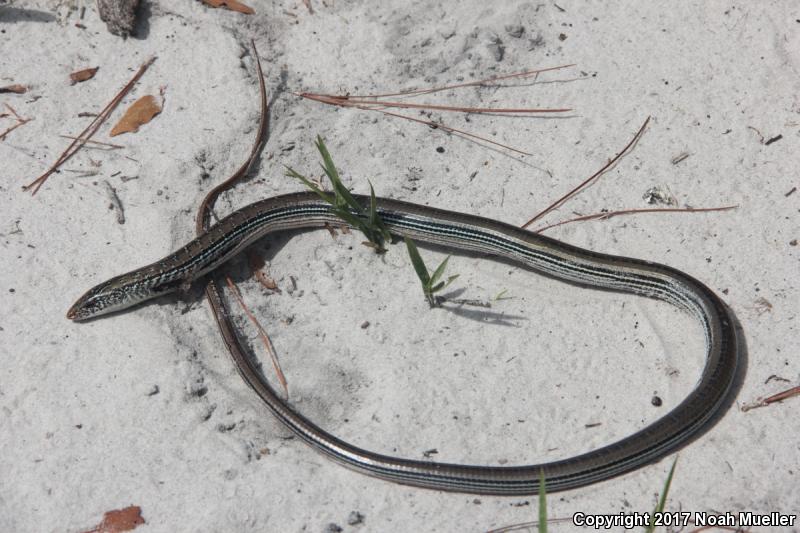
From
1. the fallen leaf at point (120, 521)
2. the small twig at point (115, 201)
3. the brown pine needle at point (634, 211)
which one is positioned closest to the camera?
the fallen leaf at point (120, 521)

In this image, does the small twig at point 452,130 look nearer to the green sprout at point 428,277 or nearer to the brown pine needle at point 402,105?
the brown pine needle at point 402,105

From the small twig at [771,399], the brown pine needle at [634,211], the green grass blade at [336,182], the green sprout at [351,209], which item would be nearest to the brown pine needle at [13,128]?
the green sprout at [351,209]

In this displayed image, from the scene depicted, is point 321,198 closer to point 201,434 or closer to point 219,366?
point 219,366

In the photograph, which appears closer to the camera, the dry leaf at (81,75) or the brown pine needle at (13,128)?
the brown pine needle at (13,128)

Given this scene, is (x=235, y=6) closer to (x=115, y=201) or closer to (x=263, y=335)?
(x=115, y=201)

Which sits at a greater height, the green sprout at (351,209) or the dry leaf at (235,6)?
the dry leaf at (235,6)

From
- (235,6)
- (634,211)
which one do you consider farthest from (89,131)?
(634,211)

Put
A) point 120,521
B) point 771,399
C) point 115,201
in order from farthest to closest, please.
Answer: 1. point 115,201
2. point 771,399
3. point 120,521
